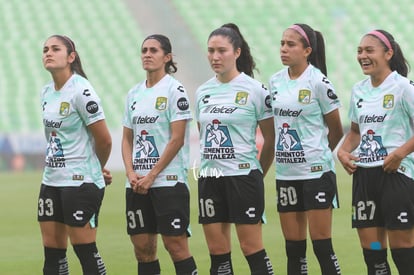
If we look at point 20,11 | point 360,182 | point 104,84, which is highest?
point 20,11

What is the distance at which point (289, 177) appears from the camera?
7988mm

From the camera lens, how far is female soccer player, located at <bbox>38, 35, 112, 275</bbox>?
7.75m

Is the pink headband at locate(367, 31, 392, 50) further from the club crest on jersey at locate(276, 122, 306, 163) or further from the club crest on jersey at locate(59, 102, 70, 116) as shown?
the club crest on jersey at locate(59, 102, 70, 116)

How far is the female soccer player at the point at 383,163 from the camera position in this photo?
7164mm

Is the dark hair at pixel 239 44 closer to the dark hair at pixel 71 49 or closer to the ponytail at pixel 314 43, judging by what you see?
the ponytail at pixel 314 43

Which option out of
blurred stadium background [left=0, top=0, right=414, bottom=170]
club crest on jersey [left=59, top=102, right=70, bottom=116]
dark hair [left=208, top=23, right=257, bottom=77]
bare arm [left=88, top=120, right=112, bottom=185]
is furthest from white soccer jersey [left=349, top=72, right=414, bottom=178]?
blurred stadium background [left=0, top=0, right=414, bottom=170]

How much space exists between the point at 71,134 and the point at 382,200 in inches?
101

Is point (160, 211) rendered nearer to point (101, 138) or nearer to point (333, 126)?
point (101, 138)

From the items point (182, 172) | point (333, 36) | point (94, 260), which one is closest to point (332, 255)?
point (182, 172)

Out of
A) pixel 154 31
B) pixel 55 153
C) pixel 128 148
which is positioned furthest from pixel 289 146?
pixel 154 31

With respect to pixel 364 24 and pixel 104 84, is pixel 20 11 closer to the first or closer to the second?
pixel 104 84

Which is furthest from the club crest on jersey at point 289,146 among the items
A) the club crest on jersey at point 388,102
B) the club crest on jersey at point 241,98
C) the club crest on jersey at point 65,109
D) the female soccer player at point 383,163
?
the club crest on jersey at point 65,109

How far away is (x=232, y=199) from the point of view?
7.72m

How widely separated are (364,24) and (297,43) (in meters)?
25.9
